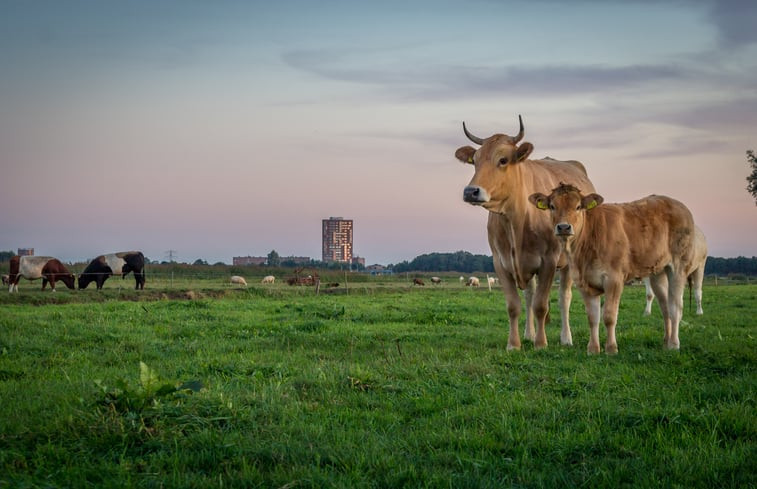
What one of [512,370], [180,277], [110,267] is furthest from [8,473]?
[180,277]

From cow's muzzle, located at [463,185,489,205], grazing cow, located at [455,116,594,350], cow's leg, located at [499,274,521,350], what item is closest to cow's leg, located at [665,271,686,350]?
grazing cow, located at [455,116,594,350]

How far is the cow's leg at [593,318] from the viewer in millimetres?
10531

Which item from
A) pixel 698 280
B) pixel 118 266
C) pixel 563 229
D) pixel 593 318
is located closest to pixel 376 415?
pixel 563 229

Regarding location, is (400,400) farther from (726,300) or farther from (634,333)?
(726,300)

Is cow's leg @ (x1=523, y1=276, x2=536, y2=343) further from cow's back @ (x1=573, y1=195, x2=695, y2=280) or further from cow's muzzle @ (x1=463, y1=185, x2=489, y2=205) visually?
cow's muzzle @ (x1=463, y1=185, x2=489, y2=205)

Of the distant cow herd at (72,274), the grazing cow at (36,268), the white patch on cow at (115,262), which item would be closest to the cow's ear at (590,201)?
the distant cow herd at (72,274)

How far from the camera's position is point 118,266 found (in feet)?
140

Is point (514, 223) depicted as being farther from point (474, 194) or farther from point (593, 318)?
point (593, 318)

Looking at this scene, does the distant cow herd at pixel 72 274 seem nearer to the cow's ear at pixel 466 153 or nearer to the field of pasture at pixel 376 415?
the field of pasture at pixel 376 415

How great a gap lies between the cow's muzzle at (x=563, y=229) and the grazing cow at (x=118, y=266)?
111ft

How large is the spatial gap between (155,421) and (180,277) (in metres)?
51.4

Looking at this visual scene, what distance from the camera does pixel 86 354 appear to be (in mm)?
10773

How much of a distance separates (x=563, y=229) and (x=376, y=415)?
4.87 meters

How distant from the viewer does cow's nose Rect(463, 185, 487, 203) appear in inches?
400
